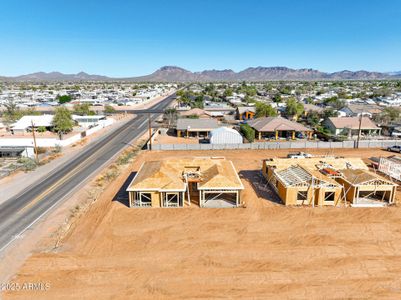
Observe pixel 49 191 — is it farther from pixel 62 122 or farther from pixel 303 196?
pixel 62 122

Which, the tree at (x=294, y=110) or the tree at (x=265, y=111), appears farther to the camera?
the tree at (x=294, y=110)

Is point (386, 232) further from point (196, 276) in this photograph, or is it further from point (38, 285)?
point (38, 285)

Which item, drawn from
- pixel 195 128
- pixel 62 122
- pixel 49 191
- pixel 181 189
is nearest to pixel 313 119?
pixel 195 128

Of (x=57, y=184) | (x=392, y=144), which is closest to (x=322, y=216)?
(x=57, y=184)

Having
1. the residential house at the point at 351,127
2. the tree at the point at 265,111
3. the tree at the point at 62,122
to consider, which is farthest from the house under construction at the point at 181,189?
the tree at the point at 265,111

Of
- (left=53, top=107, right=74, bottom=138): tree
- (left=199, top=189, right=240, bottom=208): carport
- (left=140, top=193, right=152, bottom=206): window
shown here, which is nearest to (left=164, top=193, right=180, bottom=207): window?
(left=140, top=193, right=152, bottom=206): window

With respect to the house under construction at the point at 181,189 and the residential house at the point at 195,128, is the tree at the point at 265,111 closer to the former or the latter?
the residential house at the point at 195,128
